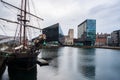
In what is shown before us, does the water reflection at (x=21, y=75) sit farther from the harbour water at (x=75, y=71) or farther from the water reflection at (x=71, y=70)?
the water reflection at (x=71, y=70)

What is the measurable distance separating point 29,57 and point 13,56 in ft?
9.72

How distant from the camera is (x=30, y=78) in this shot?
106 feet

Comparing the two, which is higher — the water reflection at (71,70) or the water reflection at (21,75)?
the water reflection at (21,75)

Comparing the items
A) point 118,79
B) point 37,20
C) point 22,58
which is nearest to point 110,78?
point 118,79

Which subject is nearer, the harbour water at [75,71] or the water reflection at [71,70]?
the harbour water at [75,71]

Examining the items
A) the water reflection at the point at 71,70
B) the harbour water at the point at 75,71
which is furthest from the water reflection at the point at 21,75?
the water reflection at the point at 71,70

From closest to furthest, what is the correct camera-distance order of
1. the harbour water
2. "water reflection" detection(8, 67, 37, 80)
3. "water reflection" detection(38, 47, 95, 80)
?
"water reflection" detection(8, 67, 37, 80) → the harbour water → "water reflection" detection(38, 47, 95, 80)

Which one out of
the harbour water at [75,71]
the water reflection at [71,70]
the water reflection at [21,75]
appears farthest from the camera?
the water reflection at [71,70]

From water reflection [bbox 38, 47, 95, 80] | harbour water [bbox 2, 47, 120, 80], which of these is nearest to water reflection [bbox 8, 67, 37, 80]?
harbour water [bbox 2, 47, 120, 80]

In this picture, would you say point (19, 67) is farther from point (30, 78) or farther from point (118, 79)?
point (118, 79)

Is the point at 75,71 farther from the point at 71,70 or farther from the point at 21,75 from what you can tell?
the point at 21,75

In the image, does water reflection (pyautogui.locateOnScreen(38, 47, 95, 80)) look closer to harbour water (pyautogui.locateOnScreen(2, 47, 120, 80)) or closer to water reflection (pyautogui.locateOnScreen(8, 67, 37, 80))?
harbour water (pyautogui.locateOnScreen(2, 47, 120, 80))

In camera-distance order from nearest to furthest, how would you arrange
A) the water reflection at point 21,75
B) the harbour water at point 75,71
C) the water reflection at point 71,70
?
the water reflection at point 21,75 → the harbour water at point 75,71 → the water reflection at point 71,70

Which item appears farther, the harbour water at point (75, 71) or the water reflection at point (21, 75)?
the harbour water at point (75, 71)
